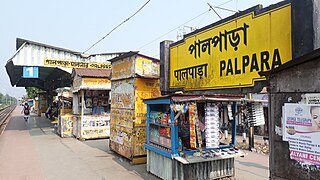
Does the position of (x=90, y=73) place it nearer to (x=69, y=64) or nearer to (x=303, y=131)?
(x=69, y=64)

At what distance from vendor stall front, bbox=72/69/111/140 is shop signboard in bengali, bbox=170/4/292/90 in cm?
867

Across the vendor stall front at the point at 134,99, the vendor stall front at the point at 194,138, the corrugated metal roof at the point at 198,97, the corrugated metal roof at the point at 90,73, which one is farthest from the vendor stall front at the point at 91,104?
the corrugated metal roof at the point at 198,97

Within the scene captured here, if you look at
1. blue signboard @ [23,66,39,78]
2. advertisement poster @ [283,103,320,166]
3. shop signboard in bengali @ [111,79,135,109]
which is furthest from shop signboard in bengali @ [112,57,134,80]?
blue signboard @ [23,66,39,78]

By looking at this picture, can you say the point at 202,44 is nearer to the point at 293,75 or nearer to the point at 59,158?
the point at 293,75

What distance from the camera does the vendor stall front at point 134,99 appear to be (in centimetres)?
861

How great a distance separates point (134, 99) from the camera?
868cm

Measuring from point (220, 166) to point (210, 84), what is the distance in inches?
99.0

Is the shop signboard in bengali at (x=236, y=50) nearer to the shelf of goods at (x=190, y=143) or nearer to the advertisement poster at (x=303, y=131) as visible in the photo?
the shelf of goods at (x=190, y=143)

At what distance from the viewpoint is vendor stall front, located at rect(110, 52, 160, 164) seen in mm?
8609

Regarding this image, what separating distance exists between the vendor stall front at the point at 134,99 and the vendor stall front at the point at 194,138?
1587 millimetres

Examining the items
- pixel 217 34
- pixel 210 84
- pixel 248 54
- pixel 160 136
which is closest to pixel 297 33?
pixel 248 54

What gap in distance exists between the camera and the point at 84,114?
14633 mm

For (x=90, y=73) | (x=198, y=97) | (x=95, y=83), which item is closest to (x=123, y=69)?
(x=198, y=97)

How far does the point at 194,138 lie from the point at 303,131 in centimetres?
273
